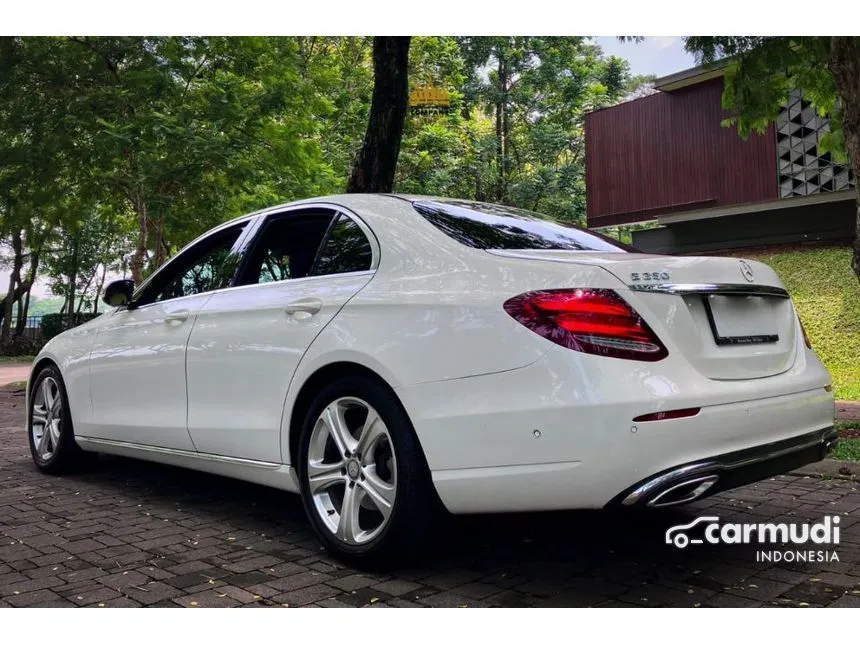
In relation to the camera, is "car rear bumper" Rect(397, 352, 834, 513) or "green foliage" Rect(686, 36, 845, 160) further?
"green foliage" Rect(686, 36, 845, 160)

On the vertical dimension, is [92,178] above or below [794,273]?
above

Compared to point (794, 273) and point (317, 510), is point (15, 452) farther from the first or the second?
point (794, 273)

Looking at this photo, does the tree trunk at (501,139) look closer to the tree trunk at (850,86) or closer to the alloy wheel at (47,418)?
the tree trunk at (850,86)

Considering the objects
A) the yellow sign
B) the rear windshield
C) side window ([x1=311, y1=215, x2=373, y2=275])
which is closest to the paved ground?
side window ([x1=311, y1=215, x2=373, y2=275])

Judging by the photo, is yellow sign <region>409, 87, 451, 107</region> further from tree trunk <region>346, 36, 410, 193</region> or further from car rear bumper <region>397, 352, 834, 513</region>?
car rear bumper <region>397, 352, 834, 513</region>

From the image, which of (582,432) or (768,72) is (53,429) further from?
(768,72)

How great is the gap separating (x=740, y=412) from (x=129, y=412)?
3.50m

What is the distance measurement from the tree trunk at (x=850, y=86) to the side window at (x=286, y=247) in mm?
4921

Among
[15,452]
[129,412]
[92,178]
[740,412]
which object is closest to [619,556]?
[740,412]

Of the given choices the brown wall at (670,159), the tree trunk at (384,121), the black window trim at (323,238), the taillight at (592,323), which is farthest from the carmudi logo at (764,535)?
the brown wall at (670,159)

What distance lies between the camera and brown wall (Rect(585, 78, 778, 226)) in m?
20.2

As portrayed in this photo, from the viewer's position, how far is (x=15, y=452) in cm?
720

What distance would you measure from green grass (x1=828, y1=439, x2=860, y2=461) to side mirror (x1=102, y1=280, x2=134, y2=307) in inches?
183

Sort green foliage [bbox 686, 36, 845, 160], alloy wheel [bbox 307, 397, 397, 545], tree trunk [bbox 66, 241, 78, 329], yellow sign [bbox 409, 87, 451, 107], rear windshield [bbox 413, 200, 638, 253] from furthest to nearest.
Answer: tree trunk [bbox 66, 241, 78, 329], yellow sign [bbox 409, 87, 451, 107], green foliage [bbox 686, 36, 845, 160], rear windshield [bbox 413, 200, 638, 253], alloy wheel [bbox 307, 397, 397, 545]
